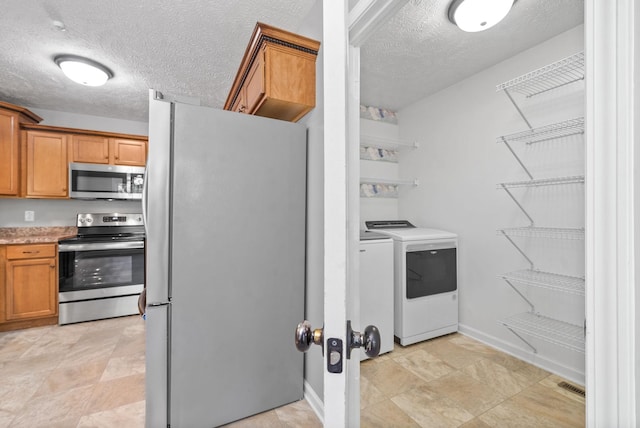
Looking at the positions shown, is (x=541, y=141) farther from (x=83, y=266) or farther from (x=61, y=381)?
(x=83, y=266)

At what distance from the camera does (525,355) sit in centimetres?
209

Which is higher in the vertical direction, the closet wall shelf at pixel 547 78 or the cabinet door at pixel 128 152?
the closet wall shelf at pixel 547 78

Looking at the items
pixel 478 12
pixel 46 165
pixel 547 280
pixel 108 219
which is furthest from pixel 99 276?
pixel 547 280

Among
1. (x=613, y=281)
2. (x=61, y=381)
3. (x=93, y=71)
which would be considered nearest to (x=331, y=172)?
(x=613, y=281)

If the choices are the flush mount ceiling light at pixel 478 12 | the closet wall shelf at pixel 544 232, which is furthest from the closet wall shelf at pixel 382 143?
the closet wall shelf at pixel 544 232

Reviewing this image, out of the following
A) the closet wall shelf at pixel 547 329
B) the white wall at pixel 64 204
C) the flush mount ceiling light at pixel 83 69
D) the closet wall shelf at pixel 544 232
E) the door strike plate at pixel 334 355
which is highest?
the flush mount ceiling light at pixel 83 69

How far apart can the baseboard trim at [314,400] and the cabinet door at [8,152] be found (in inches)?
144

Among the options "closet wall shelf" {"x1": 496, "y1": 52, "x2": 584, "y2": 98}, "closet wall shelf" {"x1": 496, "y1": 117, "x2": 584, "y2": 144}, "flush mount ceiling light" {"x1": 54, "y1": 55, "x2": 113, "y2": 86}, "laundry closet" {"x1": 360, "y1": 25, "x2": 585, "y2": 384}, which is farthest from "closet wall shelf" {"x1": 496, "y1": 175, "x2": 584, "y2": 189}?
"flush mount ceiling light" {"x1": 54, "y1": 55, "x2": 113, "y2": 86}

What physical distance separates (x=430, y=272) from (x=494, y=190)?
0.89 meters

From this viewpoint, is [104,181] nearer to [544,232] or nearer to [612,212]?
[612,212]

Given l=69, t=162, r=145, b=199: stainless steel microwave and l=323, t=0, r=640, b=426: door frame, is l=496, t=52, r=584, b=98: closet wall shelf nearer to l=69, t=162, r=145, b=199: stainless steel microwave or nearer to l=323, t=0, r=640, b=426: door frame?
l=323, t=0, r=640, b=426: door frame

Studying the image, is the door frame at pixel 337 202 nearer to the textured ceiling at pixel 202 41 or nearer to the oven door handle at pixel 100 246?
the textured ceiling at pixel 202 41

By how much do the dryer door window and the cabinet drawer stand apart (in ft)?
11.9

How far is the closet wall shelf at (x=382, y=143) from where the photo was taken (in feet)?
8.85
